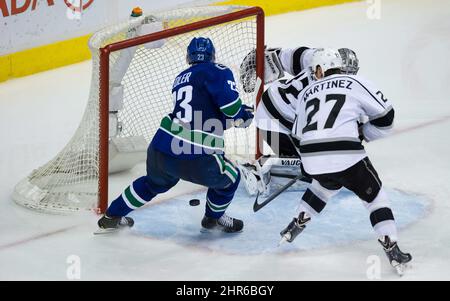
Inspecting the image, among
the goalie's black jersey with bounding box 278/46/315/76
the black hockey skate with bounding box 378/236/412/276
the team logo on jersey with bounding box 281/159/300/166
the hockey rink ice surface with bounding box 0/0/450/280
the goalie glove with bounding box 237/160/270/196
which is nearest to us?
the black hockey skate with bounding box 378/236/412/276

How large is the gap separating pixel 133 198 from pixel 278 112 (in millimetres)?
871

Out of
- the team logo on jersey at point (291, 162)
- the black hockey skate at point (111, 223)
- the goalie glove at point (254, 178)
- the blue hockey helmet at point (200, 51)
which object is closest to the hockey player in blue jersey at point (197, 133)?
the blue hockey helmet at point (200, 51)

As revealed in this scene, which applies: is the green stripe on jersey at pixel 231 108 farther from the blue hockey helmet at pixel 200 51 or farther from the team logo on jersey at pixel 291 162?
the team logo on jersey at pixel 291 162

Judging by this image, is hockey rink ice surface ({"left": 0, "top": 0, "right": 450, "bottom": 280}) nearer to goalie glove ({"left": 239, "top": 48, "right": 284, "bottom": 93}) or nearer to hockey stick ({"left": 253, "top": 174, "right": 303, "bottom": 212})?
hockey stick ({"left": 253, "top": 174, "right": 303, "bottom": 212})

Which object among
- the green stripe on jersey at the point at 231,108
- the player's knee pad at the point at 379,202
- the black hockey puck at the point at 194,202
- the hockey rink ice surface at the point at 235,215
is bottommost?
the hockey rink ice surface at the point at 235,215

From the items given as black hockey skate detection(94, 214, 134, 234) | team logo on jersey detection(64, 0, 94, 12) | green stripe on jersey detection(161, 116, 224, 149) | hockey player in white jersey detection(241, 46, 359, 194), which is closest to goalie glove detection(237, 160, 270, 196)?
hockey player in white jersey detection(241, 46, 359, 194)

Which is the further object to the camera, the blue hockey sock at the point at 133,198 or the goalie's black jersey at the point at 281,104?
the goalie's black jersey at the point at 281,104

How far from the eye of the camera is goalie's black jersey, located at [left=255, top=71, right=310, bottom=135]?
5.02 meters

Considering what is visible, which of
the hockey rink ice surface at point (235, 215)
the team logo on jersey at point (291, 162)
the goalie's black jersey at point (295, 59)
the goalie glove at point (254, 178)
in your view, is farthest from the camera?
the team logo on jersey at point (291, 162)

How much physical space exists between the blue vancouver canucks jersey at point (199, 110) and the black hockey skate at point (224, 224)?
1.21ft

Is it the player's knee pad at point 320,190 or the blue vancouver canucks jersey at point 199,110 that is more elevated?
the blue vancouver canucks jersey at point 199,110

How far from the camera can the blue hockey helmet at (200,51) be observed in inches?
179

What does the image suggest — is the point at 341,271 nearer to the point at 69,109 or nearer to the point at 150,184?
the point at 150,184

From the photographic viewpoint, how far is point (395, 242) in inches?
165
